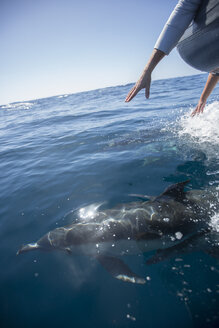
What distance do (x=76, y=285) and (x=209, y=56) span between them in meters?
3.80

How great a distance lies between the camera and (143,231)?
3.38 meters

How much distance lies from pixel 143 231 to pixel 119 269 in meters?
0.78

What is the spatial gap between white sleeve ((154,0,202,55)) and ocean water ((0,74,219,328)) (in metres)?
2.84

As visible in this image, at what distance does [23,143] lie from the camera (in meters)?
10.2

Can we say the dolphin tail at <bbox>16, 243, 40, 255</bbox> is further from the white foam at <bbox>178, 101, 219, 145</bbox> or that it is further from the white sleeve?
the white foam at <bbox>178, 101, 219, 145</bbox>

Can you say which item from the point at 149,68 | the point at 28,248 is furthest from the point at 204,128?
the point at 28,248

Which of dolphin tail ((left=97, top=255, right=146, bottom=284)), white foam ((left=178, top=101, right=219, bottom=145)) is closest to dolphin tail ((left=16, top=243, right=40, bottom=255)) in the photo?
dolphin tail ((left=97, top=255, right=146, bottom=284))

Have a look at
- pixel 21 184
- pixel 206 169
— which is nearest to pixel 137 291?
pixel 206 169

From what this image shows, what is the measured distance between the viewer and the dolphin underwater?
3081 mm

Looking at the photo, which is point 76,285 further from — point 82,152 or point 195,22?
point 82,152

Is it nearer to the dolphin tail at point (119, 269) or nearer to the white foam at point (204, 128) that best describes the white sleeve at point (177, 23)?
the dolphin tail at point (119, 269)

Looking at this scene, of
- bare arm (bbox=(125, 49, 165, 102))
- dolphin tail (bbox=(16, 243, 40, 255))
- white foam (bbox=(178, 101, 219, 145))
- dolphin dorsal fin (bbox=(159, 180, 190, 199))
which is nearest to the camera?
bare arm (bbox=(125, 49, 165, 102))

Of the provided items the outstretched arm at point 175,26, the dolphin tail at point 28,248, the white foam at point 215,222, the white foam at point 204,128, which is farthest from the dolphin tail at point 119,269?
the white foam at point 204,128

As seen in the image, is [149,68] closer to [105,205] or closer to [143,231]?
[143,231]
